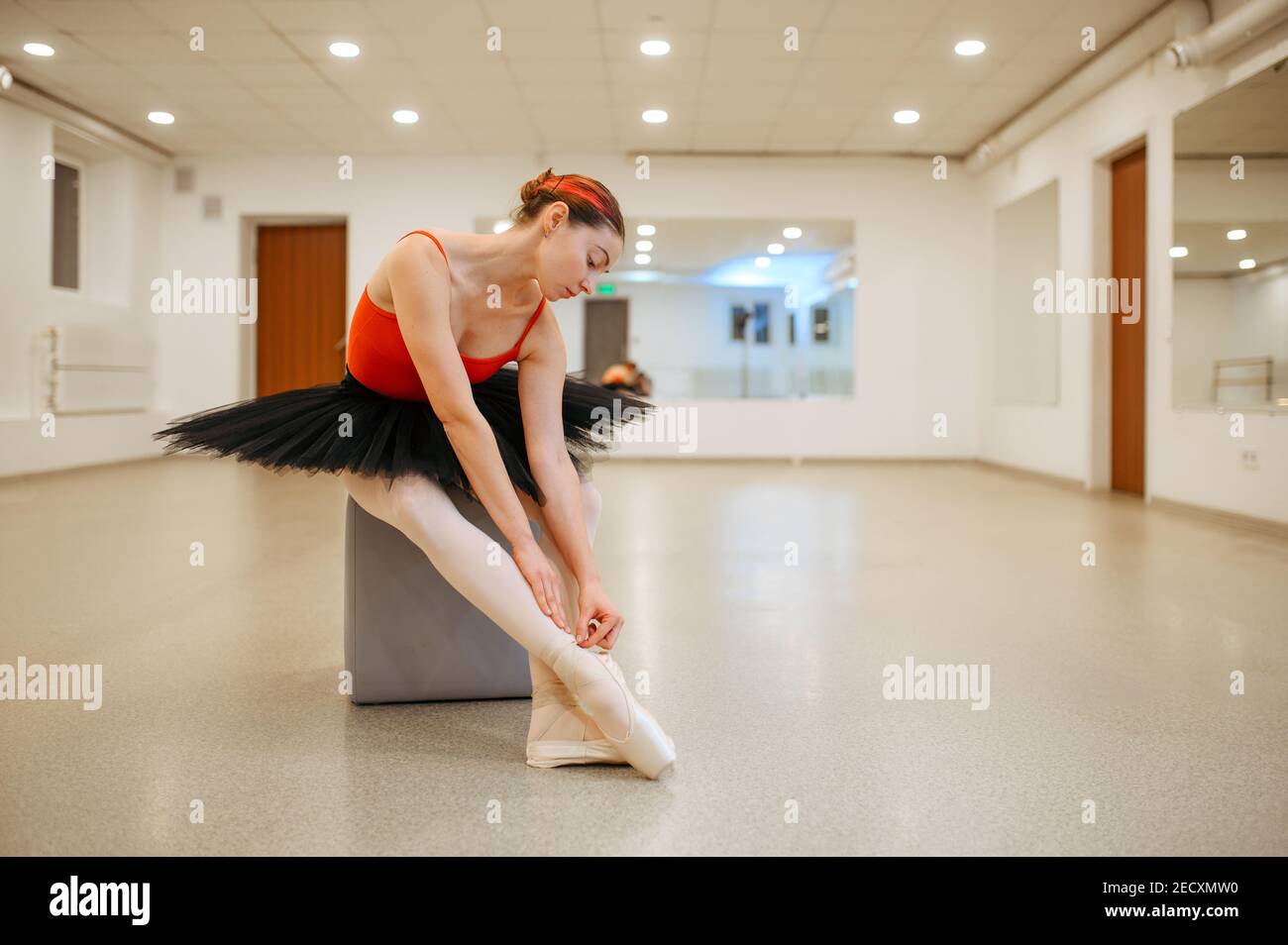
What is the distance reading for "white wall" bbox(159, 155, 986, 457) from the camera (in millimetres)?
10328

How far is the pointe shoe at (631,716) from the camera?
169 cm

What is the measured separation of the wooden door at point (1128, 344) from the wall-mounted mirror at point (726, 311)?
334cm

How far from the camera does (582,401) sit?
2.36 metres

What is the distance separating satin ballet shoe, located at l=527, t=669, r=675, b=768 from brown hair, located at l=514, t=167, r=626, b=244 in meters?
0.74

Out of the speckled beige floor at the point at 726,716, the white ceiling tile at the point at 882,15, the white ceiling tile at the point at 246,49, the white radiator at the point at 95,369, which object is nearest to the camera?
the speckled beige floor at the point at 726,716

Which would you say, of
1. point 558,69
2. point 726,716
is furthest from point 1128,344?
point 726,716

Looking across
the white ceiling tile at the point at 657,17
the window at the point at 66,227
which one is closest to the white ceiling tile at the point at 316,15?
the white ceiling tile at the point at 657,17

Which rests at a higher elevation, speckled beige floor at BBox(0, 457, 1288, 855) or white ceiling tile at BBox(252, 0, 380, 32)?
white ceiling tile at BBox(252, 0, 380, 32)

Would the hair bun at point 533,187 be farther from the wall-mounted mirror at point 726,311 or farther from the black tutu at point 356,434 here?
the wall-mounted mirror at point 726,311

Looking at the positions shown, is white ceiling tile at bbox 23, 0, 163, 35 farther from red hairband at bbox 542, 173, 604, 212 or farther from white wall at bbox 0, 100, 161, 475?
red hairband at bbox 542, 173, 604, 212

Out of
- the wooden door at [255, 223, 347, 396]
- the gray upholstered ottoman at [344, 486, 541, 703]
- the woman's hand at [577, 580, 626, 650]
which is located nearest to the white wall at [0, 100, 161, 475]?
the wooden door at [255, 223, 347, 396]

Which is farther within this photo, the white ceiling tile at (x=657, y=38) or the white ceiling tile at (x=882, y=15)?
the white ceiling tile at (x=657, y=38)
